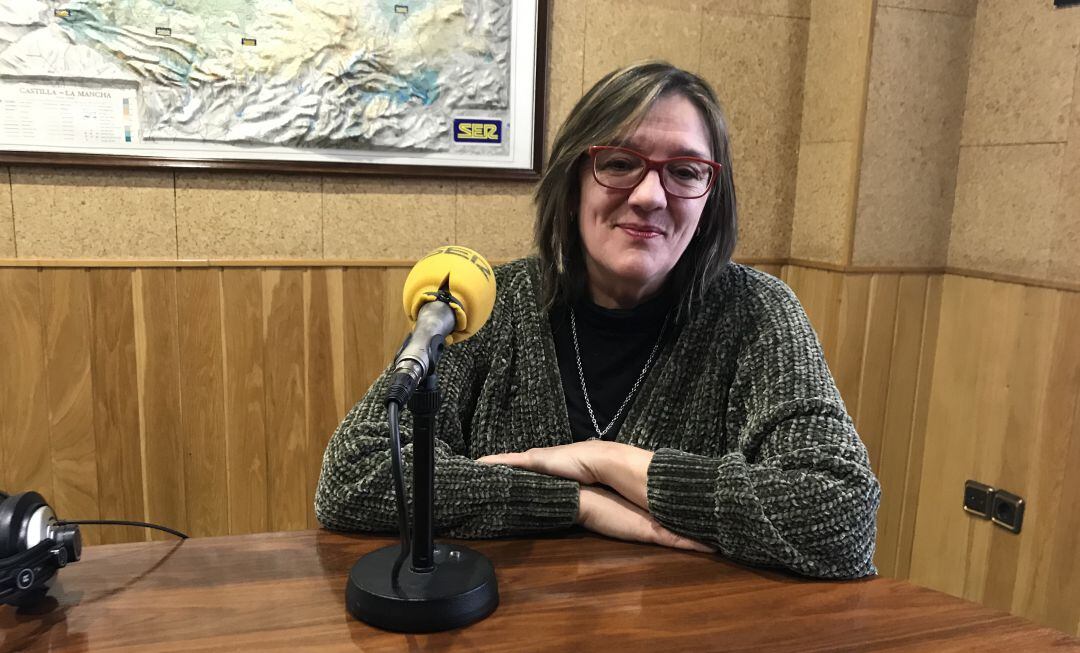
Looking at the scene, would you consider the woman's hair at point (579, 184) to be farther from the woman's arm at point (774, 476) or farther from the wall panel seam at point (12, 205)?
the wall panel seam at point (12, 205)

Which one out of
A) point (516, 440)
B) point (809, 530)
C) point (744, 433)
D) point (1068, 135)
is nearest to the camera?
point (809, 530)

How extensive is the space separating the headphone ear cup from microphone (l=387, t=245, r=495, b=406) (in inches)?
17.4

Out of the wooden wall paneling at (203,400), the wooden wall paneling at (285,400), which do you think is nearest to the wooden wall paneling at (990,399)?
the wooden wall paneling at (285,400)

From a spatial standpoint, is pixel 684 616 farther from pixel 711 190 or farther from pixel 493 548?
pixel 711 190

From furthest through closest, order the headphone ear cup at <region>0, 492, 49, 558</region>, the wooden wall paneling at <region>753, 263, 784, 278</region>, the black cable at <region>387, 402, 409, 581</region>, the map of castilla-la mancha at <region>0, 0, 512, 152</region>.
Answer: the wooden wall paneling at <region>753, 263, 784, 278</region>, the map of castilla-la mancha at <region>0, 0, 512, 152</region>, the headphone ear cup at <region>0, 492, 49, 558</region>, the black cable at <region>387, 402, 409, 581</region>

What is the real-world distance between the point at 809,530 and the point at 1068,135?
1.65 metres

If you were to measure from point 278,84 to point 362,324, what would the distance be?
70 centimetres

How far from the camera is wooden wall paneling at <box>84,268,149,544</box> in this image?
6.86 ft

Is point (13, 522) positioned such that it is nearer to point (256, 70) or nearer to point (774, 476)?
point (774, 476)

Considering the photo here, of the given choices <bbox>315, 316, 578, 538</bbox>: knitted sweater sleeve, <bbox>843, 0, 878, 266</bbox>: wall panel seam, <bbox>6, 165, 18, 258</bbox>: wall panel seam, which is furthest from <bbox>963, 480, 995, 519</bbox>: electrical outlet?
<bbox>6, 165, 18, 258</bbox>: wall panel seam

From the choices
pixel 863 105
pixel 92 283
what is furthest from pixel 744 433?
pixel 92 283

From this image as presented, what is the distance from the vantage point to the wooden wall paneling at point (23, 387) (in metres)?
2.03

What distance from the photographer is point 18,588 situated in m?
0.80

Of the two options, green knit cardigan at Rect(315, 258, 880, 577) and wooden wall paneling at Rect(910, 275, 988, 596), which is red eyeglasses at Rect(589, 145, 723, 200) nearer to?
green knit cardigan at Rect(315, 258, 880, 577)
